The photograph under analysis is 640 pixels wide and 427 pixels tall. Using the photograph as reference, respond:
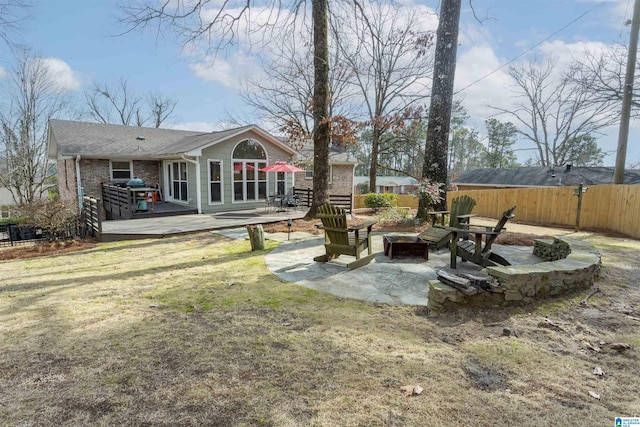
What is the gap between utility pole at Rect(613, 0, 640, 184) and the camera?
11.0 meters

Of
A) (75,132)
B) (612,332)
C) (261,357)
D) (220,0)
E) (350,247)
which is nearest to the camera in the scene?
(261,357)

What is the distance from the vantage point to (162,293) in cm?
416

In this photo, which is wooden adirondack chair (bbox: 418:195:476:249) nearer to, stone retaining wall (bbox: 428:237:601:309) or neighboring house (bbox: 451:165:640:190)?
stone retaining wall (bbox: 428:237:601:309)

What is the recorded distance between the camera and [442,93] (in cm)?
889

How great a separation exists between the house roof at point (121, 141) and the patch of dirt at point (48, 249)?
17.5 feet

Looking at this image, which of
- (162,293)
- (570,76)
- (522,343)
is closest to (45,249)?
(162,293)

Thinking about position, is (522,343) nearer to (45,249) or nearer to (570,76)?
(45,249)

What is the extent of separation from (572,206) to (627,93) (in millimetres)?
4146

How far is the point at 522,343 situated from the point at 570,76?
1549 centimetres

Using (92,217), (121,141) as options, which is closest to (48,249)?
(92,217)

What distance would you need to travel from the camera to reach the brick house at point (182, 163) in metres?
13.5

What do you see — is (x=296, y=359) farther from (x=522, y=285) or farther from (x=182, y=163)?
(x=182, y=163)

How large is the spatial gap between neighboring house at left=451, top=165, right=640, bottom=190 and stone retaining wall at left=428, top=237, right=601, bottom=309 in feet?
68.6

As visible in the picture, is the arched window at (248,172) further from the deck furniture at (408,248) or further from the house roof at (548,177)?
the house roof at (548,177)
